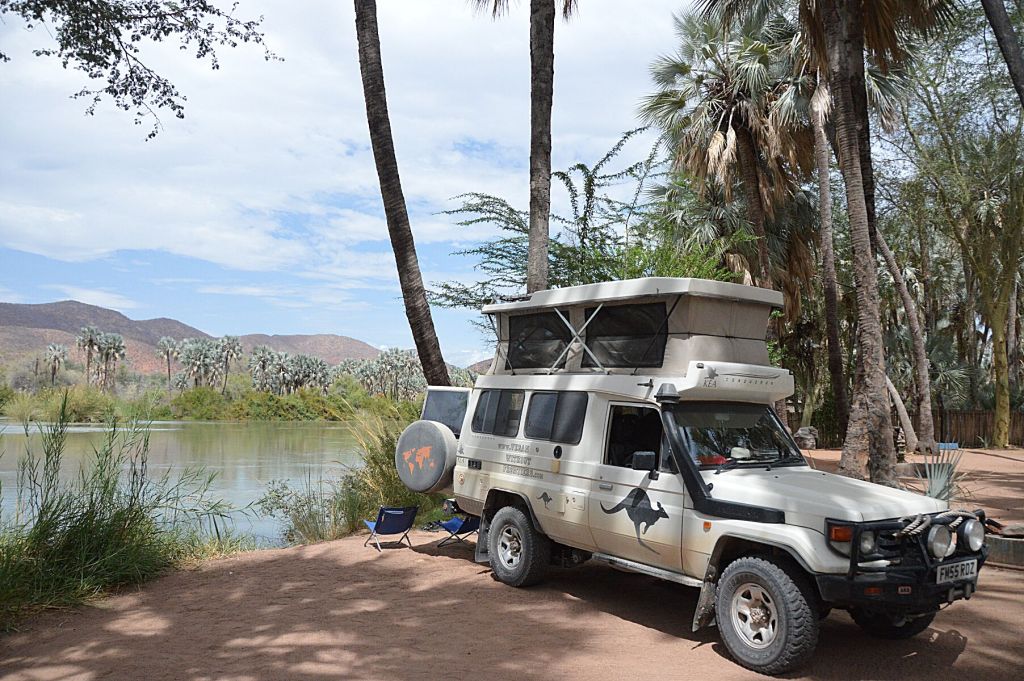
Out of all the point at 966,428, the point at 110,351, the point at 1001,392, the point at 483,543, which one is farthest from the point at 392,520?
the point at 110,351

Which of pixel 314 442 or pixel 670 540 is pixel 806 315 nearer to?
pixel 314 442

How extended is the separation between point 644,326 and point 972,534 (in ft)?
9.75

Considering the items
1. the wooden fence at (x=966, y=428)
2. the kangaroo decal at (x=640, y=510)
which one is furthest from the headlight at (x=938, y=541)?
the wooden fence at (x=966, y=428)

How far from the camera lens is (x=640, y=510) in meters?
6.67

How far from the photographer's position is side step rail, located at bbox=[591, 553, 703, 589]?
20.7 ft

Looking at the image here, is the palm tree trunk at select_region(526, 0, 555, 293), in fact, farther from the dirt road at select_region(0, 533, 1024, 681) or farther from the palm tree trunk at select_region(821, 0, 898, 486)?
the dirt road at select_region(0, 533, 1024, 681)

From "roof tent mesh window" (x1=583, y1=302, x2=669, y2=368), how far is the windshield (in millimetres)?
606

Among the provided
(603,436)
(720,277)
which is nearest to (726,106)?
(720,277)

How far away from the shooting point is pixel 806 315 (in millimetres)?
37188

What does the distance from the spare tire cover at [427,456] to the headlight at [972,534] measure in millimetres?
5032

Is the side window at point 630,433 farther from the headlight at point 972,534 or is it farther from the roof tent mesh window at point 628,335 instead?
the headlight at point 972,534

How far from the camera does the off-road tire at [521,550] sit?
791 cm

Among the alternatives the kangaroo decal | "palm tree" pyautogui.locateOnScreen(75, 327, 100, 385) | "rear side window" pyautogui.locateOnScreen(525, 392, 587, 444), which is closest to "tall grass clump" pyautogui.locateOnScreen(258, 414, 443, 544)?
"rear side window" pyautogui.locateOnScreen(525, 392, 587, 444)

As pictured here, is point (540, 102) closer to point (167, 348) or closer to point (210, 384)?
point (210, 384)
